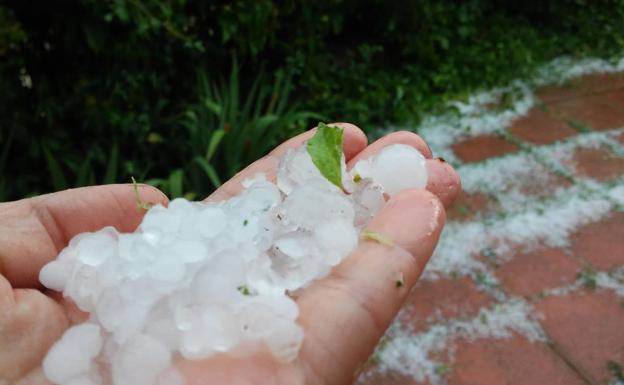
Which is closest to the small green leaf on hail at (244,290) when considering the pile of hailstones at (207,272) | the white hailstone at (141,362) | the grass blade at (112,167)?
the pile of hailstones at (207,272)

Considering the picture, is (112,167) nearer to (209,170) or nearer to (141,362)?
(209,170)

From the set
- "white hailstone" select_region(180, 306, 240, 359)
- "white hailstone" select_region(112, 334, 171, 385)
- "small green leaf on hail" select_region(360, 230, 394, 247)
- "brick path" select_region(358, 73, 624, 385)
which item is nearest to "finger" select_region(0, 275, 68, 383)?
"white hailstone" select_region(112, 334, 171, 385)

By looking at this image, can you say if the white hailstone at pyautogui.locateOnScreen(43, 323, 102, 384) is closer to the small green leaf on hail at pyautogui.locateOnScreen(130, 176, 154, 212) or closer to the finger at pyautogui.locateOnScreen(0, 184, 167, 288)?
the finger at pyautogui.locateOnScreen(0, 184, 167, 288)

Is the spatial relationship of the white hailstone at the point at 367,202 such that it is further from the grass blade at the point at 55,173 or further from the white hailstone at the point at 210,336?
the grass blade at the point at 55,173

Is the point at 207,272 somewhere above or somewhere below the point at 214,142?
above

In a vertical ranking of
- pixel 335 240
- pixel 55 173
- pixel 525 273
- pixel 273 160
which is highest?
pixel 335 240

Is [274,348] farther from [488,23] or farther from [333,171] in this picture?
[488,23]

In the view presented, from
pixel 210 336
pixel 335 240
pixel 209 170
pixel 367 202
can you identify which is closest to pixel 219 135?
pixel 209 170
